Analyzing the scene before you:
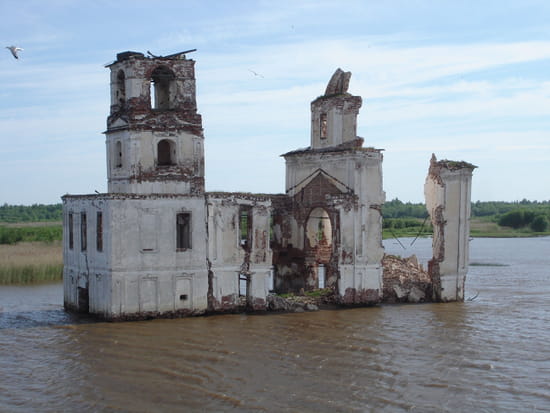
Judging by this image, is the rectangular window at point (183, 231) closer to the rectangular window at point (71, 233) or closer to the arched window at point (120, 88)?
the rectangular window at point (71, 233)

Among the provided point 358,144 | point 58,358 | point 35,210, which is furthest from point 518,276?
point 35,210

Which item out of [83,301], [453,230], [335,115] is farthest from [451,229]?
[83,301]

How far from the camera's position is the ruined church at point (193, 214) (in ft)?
77.4

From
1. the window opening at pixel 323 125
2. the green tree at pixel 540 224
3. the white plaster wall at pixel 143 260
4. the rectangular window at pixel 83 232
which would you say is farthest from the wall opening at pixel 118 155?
the green tree at pixel 540 224

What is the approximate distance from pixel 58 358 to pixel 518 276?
27.0 m

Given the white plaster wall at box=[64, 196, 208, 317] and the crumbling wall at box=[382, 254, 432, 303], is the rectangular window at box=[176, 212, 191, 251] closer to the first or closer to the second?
the white plaster wall at box=[64, 196, 208, 317]

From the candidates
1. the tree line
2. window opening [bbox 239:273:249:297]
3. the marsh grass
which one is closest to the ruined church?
window opening [bbox 239:273:249:297]

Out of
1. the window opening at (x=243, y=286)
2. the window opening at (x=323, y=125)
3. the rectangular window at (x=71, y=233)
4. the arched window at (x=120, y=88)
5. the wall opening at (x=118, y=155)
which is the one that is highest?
the arched window at (x=120, y=88)

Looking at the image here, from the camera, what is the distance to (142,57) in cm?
2497

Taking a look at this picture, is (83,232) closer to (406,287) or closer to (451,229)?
(406,287)

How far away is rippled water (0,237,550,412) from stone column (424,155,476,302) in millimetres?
944

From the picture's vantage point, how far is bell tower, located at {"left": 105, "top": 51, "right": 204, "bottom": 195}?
81.0 ft

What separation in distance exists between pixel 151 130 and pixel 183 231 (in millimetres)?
3765

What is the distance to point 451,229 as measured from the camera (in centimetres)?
2789
